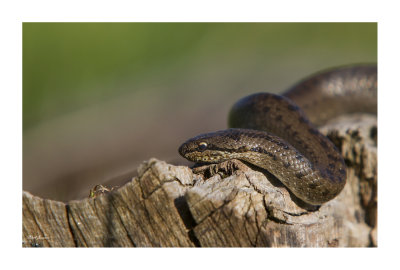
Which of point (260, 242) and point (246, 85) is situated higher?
point (246, 85)

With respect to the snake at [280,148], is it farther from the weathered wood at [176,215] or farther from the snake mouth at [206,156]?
the weathered wood at [176,215]

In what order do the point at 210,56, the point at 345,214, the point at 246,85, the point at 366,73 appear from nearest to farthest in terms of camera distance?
1. the point at 345,214
2. the point at 366,73
3. the point at 246,85
4. the point at 210,56

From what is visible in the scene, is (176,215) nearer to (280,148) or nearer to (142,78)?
(280,148)

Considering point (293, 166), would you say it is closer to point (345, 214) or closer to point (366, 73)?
point (345, 214)

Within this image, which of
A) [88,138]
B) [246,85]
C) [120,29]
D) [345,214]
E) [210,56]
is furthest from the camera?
[210,56]

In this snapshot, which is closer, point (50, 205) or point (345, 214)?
point (50, 205)

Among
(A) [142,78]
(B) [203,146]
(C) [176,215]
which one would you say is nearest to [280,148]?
(B) [203,146]

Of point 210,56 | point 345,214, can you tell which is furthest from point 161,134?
point 345,214
